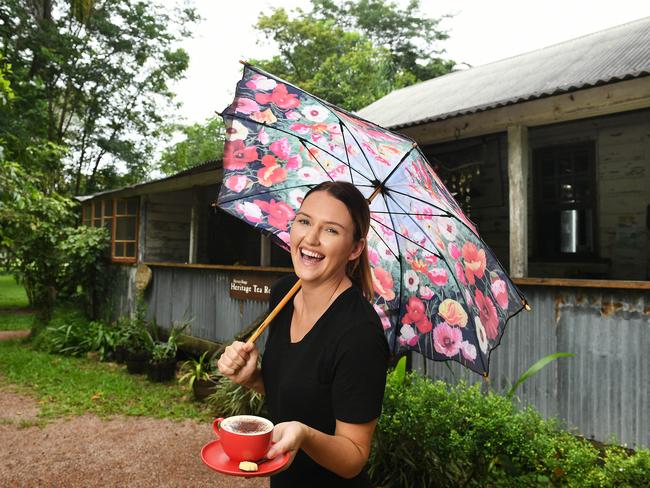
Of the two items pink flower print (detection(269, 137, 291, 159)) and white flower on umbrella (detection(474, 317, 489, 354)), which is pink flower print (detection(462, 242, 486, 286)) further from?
pink flower print (detection(269, 137, 291, 159))

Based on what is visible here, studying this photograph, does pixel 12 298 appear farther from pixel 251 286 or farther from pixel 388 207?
pixel 388 207

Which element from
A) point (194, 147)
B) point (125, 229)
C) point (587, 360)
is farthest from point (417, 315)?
point (194, 147)

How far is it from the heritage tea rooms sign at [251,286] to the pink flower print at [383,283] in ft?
15.8

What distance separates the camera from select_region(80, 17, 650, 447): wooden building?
14.5ft

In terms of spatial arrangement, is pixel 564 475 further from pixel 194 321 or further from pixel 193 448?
pixel 194 321

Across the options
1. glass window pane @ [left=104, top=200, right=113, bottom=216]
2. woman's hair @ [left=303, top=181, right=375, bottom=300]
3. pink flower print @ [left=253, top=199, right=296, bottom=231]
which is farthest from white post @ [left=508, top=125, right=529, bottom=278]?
glass window pane @ [left=104, top=200, right=113, bottom=216]

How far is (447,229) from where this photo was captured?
7.53ft

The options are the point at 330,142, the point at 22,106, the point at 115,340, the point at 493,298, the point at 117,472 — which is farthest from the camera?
the point at 22,106

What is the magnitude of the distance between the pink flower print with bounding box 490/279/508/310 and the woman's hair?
79cm

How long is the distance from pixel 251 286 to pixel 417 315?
5539 millimetres

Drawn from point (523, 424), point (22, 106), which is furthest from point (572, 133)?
point (22, 106)

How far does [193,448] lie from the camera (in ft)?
17.8

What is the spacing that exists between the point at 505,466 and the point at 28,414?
6164 mm

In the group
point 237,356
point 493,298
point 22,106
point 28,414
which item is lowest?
point 28,414
